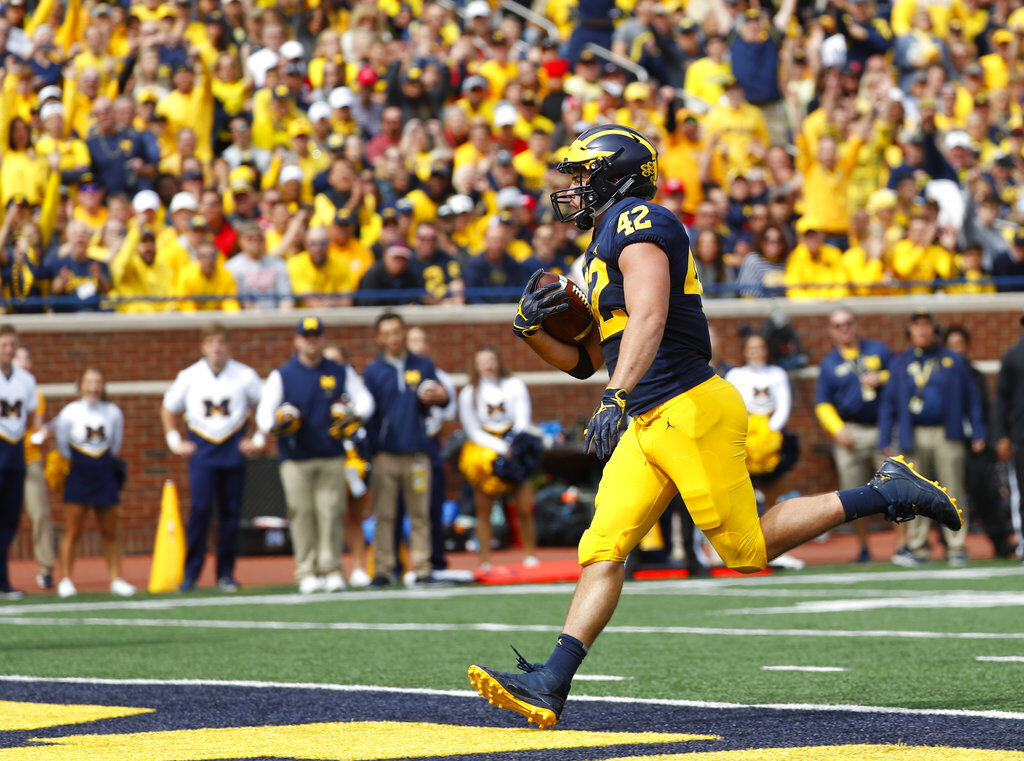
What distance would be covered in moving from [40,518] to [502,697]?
30.3 ft

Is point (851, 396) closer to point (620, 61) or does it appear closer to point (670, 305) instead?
point (620, 61)

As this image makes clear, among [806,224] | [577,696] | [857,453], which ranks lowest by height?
[577,696]

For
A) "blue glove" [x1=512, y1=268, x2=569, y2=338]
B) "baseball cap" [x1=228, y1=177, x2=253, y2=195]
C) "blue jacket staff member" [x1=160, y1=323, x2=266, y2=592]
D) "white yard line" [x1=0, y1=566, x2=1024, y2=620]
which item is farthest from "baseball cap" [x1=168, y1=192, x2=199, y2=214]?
"blue glove" [x1=512, y1=268, x2=569, y2=338]

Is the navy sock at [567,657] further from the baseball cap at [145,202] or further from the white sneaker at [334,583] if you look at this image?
the baseball cap at [145,202]

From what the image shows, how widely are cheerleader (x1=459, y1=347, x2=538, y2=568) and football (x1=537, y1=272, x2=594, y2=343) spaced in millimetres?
7956

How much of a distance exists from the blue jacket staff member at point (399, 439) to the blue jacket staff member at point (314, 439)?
0.87ft

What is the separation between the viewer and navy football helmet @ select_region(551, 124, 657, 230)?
19.7 ft

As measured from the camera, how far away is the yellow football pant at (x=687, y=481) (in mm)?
5707

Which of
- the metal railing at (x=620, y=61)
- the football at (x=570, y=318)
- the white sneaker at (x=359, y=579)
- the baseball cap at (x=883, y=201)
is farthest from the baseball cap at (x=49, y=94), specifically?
the football at (x=570, y=318)

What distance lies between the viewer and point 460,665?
7.82m

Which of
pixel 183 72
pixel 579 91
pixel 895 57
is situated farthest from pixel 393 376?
pixel 895 57

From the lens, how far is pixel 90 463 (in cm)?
1364

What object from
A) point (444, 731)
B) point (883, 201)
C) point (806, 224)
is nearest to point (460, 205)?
point (806, 224)

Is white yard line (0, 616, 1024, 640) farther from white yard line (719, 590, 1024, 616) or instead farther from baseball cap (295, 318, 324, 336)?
baseball cap (295, 318, 324, 336)
